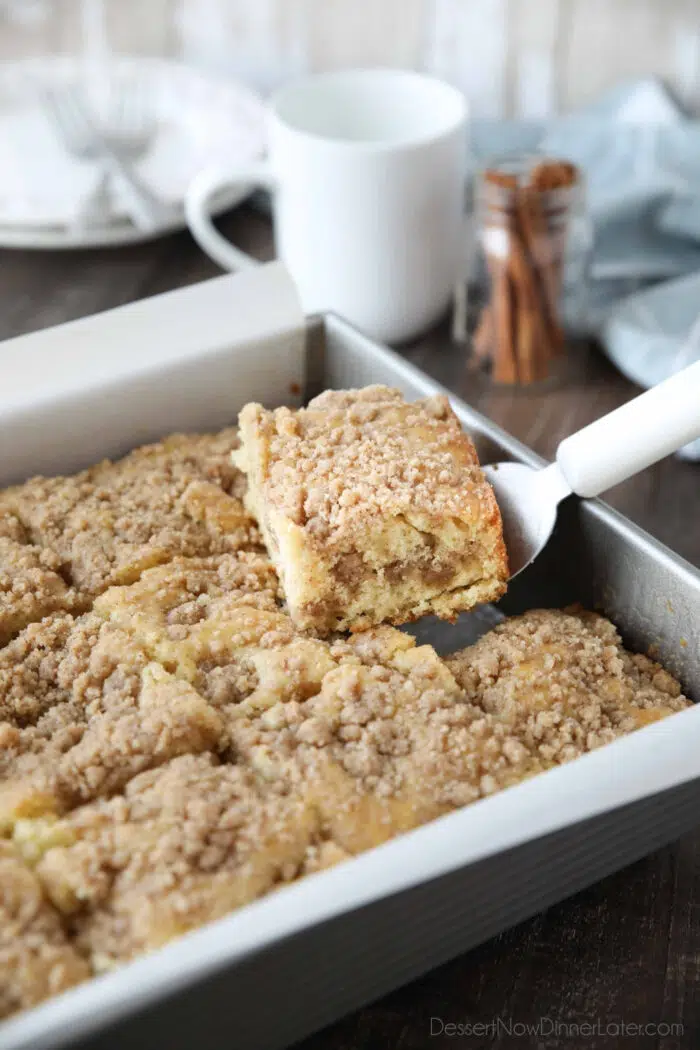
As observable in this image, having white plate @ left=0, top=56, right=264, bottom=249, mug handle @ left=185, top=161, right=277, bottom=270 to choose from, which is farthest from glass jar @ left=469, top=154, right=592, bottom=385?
white plate @ left=0, top=56, right=264, bottom=249

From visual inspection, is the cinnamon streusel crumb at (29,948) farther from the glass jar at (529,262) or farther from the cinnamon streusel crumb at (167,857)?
the glass jar at (529,262)

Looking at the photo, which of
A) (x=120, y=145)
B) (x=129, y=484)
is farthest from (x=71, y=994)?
(x=120, y=145)

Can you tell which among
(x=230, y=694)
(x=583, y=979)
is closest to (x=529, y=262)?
(x=230, y=694)

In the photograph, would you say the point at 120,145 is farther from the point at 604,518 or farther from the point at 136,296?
the point at 604,518

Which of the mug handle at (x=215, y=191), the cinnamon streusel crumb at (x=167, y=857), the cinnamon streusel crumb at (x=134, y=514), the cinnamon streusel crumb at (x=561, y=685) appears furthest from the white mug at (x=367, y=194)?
the cinnamon streusel crumb at (x=167, y=857)

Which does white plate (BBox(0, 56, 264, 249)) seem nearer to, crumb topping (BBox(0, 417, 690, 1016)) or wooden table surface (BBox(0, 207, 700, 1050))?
crumb topping (BBox(0, 417, 690, 1016))

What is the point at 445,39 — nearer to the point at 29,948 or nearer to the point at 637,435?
the point at 637,435
